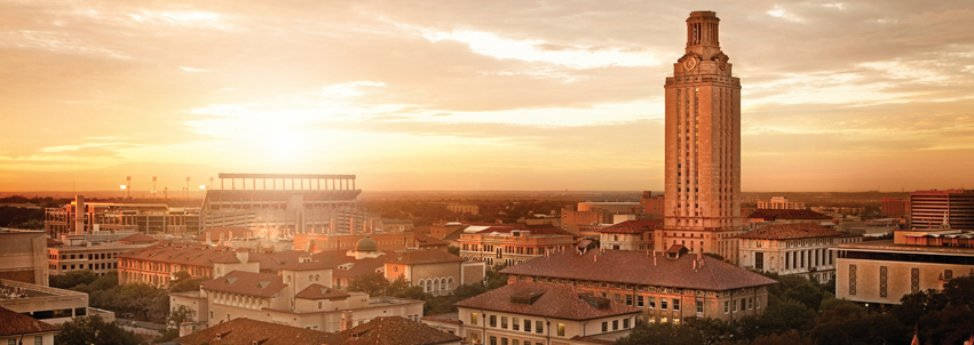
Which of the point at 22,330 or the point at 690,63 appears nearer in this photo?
the point at 22,330

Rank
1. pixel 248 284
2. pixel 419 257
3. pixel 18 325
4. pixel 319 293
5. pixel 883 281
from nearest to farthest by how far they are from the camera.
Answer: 1. pixel 18 325
2. pixel 319 293
3. pixel 248 284
4. pixel 883 281
5. pixel 419 257

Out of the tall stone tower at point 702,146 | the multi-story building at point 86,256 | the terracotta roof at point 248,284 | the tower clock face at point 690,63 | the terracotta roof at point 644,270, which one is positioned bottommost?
the multi-story building at point 86,256

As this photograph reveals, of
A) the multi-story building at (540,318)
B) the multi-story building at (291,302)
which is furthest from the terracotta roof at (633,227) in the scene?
the multi-story building at (540,318)

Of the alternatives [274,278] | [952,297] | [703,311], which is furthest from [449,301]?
[952,297]

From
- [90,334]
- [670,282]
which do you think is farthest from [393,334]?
[670,282]

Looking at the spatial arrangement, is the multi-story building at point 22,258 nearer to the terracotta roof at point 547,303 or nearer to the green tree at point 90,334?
the green tree at point 90,334

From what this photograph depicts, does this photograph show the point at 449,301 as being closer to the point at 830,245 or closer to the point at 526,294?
the point at 526,294

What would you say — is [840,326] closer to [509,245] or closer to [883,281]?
[883,281]

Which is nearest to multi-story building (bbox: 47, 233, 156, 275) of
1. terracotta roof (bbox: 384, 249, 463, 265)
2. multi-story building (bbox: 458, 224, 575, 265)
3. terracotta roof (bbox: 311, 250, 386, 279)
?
terracotta roof (bbox: 311, 250, 386, 279)
